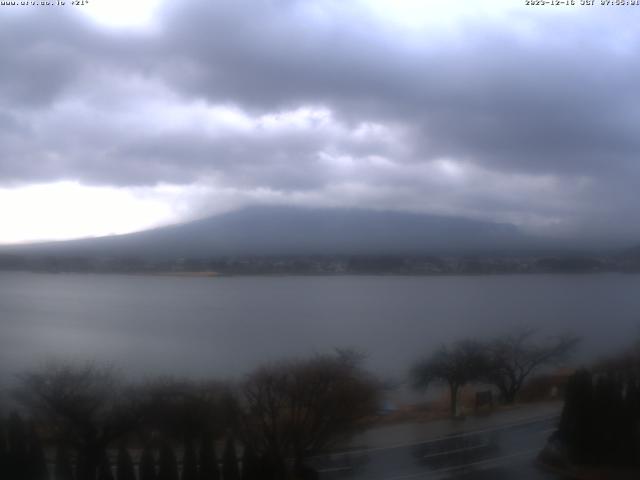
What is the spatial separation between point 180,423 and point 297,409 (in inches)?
33.9

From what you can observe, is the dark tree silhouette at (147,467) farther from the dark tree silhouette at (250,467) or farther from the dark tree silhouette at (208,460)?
the dark tree silhouette at (250,467)

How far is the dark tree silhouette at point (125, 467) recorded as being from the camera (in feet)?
14.7

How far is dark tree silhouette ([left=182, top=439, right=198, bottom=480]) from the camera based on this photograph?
452 cm

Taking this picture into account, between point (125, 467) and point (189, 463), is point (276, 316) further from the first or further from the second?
point (125, 467)

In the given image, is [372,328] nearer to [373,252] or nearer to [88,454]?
[373,252]

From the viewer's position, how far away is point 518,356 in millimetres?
5801

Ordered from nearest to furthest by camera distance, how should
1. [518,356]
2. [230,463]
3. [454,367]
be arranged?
[230,463], [454,367], [518,356]

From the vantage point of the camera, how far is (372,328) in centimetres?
553

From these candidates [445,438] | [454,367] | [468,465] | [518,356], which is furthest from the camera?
[518,356]

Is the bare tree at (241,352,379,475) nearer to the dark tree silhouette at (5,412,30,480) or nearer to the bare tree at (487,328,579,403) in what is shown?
the bare tree at (487,328,579,403)

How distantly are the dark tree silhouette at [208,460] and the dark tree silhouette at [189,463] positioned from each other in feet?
0.12

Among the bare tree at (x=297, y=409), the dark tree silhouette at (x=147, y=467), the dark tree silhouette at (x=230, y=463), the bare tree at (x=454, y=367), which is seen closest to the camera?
the dark tree silhouette at (x=147, y=467)

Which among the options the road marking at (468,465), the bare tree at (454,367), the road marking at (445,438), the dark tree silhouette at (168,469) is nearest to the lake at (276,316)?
the bare tree at (454,367)

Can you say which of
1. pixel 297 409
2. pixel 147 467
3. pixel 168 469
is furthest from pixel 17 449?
pixel 297 409
